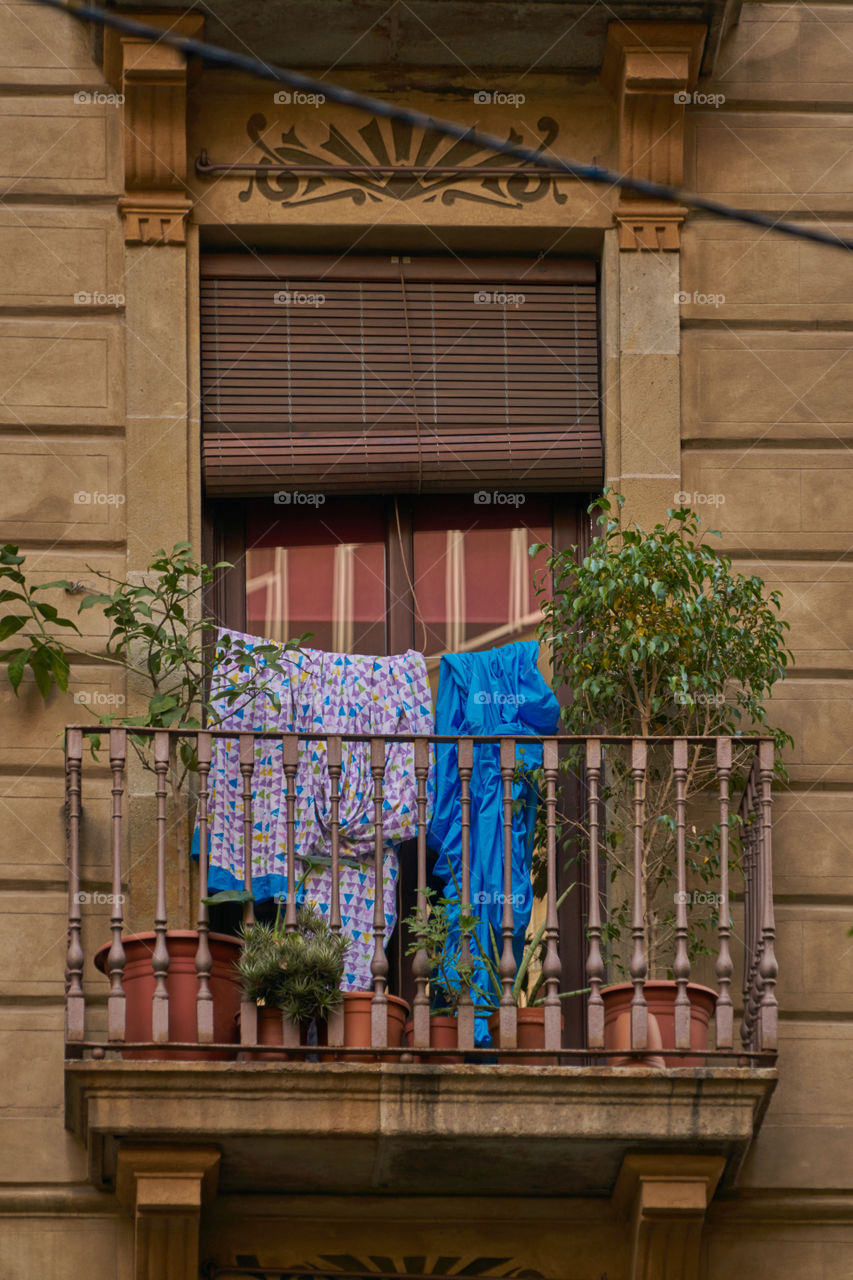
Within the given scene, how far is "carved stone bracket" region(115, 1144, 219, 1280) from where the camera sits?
889 cm

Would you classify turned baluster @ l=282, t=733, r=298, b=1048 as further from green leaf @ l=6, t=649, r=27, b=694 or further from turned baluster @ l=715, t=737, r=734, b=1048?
turned baluster @ l=715, t=737, r=734, b=1048

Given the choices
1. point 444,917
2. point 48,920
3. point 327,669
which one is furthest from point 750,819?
point 48,920

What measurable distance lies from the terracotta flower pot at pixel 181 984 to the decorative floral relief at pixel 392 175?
352 centimetres

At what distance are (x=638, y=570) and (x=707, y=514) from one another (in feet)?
2.94

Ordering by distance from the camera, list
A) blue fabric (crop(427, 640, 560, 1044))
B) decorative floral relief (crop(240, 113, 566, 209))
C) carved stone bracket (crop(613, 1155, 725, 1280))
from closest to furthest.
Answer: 1. carved stone bracket (crop(613, 1155, 725, 1280))
2. blue fabric (crop(427, 640, 560, 1044))
3. decorative floral relief (crop(240, 113, 566, 209))

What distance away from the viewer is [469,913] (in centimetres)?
913

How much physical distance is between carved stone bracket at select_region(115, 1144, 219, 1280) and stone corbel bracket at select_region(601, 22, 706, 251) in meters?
4.46

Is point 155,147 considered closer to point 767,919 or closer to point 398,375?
point 398,375

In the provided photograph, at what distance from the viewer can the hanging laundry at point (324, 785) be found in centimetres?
984

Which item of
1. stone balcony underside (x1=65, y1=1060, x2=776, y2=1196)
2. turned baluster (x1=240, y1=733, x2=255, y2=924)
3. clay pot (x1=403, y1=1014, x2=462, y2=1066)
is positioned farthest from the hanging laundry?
stone balcony underside (x1=65, y1=1060, x2=776, y2=1196)

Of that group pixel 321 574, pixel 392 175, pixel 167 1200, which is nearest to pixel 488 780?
pixel 321 574

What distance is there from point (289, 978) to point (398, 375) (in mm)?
3113

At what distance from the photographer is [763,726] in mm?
10070

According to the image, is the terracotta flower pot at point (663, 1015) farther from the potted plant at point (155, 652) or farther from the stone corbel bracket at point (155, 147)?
the stone corbel bracket at point (155, 147)
